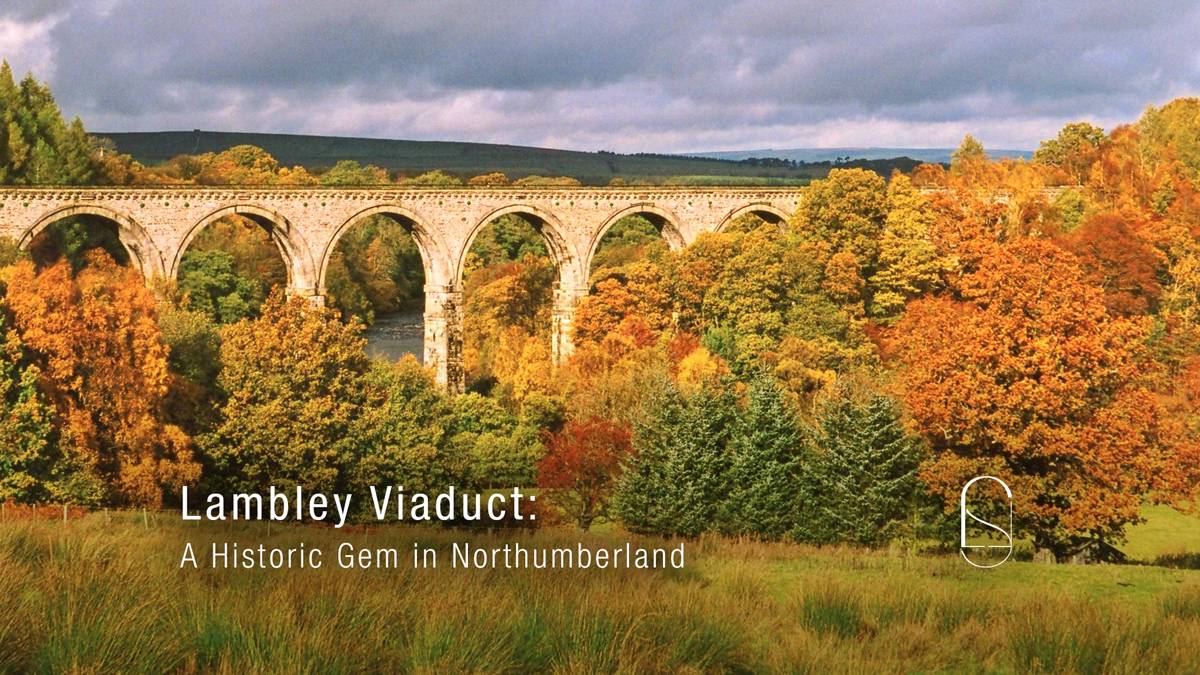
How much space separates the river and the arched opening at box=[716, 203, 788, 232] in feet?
54.1

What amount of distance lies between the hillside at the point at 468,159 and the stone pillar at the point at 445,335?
7750cm

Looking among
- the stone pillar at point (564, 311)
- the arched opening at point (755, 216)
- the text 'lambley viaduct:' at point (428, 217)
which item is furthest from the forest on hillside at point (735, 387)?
the arched opening at point (755, 216)

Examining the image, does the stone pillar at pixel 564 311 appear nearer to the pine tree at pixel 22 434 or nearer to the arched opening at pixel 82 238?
the arched opening at pixel 82 238

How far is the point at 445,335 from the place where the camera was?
48469mm

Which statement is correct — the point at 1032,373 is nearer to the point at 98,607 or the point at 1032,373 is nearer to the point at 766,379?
the point at 766,379

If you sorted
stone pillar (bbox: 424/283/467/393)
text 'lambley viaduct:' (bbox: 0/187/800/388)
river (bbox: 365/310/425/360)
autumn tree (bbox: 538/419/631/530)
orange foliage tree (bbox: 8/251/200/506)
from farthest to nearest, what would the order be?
river (bbox: 365/310/425/360) → stone pillar (bbox: 424/283/467/393) → text 'lambley viaduct:' (bbox: 0/187/800/388) → autumn tree (bbox: 538/419/631/530) → orange foliage tree (bbox: 8/251/200/506)

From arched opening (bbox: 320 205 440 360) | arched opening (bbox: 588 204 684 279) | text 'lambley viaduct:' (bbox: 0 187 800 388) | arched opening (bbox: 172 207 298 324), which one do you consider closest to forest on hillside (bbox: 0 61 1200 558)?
arched opening (bbox: 172 207 298 324)

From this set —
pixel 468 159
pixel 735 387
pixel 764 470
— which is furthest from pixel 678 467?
pixel 468 159

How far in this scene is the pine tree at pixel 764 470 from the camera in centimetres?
2466

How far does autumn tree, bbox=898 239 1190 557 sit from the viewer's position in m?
23.0

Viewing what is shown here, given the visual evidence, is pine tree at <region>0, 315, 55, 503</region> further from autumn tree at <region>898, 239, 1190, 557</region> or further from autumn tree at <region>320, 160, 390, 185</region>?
autumn tree at <region>320, 160, 390, 185</region>

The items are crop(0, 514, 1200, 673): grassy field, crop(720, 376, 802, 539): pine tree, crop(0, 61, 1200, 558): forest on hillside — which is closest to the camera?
crop(0, 514, 1200, 673): grassy field

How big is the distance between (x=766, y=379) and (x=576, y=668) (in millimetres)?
21275

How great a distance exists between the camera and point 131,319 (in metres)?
30.1
